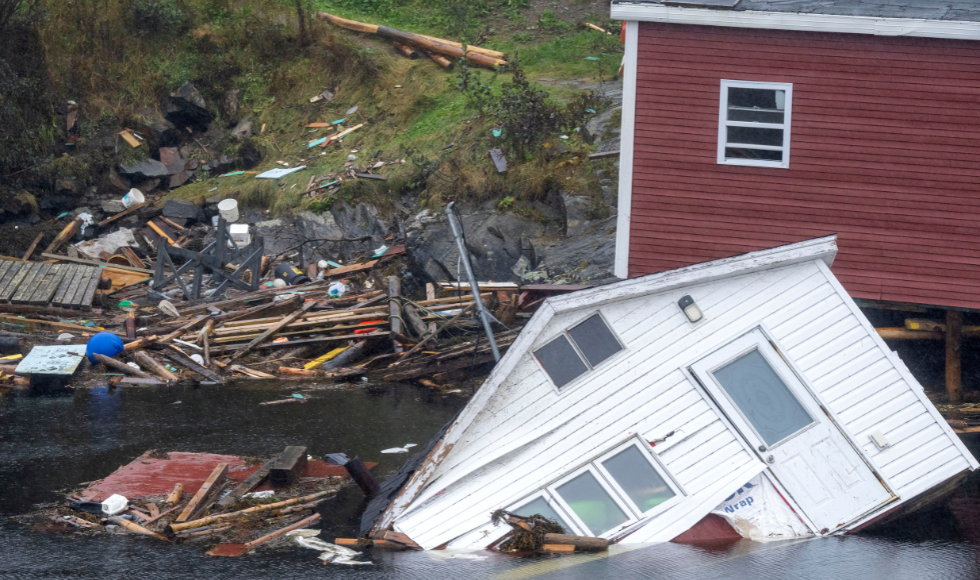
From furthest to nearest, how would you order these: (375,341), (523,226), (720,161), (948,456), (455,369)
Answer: (523,226)
(375,341)
(455,369)
(720,161)
(948,456)

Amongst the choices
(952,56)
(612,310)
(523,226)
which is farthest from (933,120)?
(523,226)

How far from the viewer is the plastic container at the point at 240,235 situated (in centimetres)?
1794

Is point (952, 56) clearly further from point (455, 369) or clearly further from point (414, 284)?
point (414, 284)

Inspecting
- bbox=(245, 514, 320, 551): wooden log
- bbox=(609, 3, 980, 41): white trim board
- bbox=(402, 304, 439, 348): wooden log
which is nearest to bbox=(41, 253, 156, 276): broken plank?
bbox=(402, 304, 439, 348): wooden log

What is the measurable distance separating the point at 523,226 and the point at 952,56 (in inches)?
311

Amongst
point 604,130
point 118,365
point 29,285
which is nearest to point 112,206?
point 29,285

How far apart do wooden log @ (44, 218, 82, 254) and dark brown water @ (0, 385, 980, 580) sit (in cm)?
778

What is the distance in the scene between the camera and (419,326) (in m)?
13.7

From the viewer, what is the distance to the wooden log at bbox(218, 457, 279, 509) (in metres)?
8.11

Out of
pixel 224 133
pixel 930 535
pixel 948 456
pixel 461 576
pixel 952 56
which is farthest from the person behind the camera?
pixel 224 133

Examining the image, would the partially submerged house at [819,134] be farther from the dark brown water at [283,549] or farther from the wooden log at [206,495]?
the wooden log at [206,495]

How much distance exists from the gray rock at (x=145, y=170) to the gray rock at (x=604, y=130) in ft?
38.8

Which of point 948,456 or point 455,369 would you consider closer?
point 948,456

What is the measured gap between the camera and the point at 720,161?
11.2m
